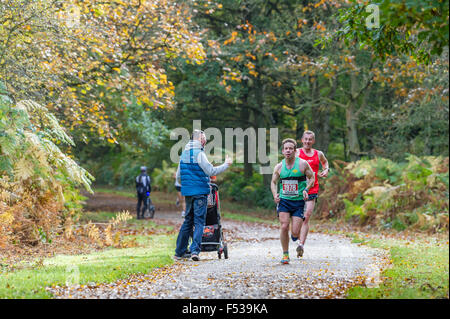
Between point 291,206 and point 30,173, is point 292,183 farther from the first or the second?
point 30,173

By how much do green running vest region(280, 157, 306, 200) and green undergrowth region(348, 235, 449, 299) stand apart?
1.85m

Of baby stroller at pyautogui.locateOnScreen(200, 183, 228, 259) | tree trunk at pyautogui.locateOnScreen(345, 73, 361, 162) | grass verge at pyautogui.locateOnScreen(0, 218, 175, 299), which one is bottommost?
grass verge at pyautogui.locateOnScreen(0, 218, 175, 299)

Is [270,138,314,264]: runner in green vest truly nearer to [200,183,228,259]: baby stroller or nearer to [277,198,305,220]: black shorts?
[277,198,305,220]: black shorts

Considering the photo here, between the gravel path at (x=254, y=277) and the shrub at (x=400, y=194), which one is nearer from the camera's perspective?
the gravel path at (x=254, y=277)

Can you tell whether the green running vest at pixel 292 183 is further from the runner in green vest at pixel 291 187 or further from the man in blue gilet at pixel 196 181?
the man in blue gilet at pixel 196 181

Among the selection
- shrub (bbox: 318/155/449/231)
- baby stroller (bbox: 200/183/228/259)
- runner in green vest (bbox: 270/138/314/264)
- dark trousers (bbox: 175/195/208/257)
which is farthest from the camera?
shrub (bbox: 318/155/449/231)

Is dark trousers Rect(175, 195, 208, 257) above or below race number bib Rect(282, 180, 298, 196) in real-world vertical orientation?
below

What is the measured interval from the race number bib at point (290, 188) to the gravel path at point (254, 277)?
113 cm

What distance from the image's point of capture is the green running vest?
9281 millimetres

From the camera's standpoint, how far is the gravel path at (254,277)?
6.48 m

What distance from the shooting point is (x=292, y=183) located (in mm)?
9289

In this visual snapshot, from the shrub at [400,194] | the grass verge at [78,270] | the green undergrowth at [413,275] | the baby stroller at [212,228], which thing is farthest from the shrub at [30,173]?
the shrub at [400,194]

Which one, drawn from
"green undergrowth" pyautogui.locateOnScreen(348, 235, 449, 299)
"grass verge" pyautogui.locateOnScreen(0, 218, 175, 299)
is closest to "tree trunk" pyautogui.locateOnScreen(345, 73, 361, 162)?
"green undergrowth" pyautogui.locateOnScreen(348, 235, 449, 299)
